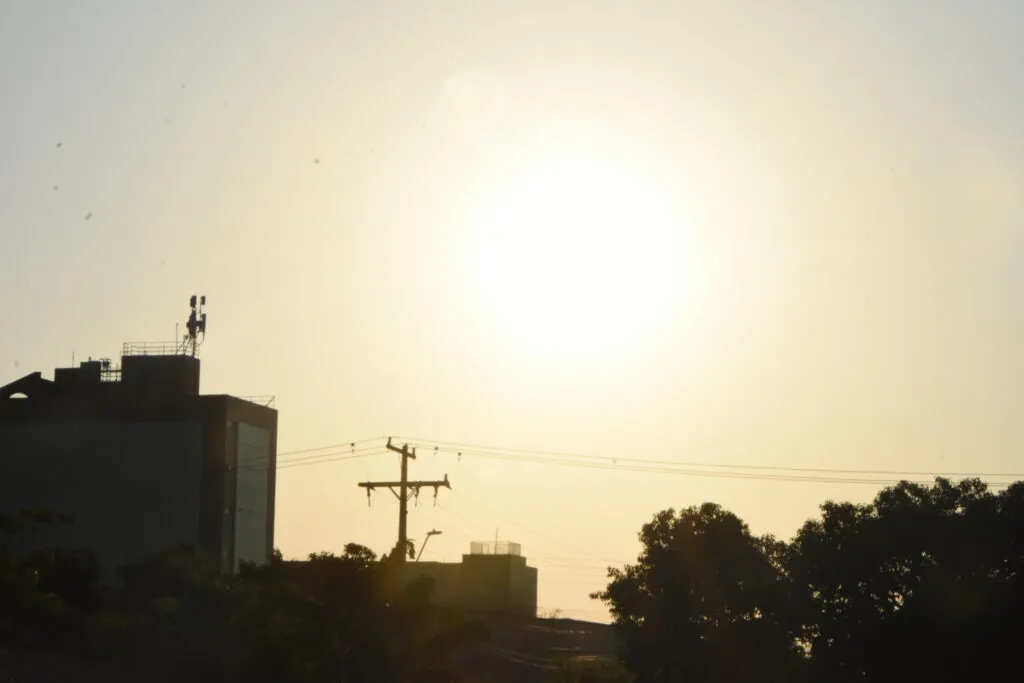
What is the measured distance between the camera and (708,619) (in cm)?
4728

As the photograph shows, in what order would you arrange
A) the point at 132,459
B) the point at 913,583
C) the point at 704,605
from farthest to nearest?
the point at 132,459
the point at 704,605
the point at 913,583

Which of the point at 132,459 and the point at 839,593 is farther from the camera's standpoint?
the point at 132,459

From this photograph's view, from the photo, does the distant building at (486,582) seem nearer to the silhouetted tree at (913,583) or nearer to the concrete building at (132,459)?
the concrete building at (132,459)

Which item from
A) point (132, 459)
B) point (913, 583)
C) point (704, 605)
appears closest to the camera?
point (913, 583)

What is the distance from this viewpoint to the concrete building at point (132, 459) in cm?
7300

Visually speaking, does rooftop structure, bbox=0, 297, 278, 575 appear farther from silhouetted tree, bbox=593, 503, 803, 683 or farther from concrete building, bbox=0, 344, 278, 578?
silhouetted tree, bbox=593, 503, 803, 683

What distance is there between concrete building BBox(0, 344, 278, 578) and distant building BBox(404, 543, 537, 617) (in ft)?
45.8

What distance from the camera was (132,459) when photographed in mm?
74188

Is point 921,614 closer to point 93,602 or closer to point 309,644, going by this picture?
point 309,644

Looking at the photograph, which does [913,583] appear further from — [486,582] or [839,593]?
[486,582]

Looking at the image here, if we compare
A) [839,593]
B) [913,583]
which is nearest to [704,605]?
[839,593]

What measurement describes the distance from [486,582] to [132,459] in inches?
935

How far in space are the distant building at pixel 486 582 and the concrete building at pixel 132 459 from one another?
14.0 meters

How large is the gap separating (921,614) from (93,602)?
26.1 metres
